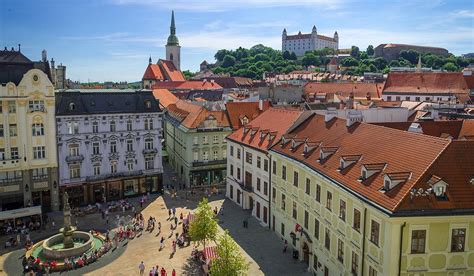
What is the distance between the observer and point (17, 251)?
133ft

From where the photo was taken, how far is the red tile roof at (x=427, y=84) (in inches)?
4299

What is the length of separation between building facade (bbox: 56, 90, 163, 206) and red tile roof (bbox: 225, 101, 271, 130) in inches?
432

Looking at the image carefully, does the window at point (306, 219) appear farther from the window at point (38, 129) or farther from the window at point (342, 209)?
the window at point (38, 129)

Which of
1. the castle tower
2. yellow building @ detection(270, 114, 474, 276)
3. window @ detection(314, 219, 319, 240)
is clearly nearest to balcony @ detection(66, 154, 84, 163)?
yellow building @ detection(270, 114, 474, 276)

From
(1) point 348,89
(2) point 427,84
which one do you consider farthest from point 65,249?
(2) point 427,84

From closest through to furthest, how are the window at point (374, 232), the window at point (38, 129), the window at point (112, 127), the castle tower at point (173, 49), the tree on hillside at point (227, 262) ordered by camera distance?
the window at point (374, 232)
the tree on hillside at point (227, 262)
the window at point (38, 129)
the window at point (112, 127)
the castle tower at point (173, 49)

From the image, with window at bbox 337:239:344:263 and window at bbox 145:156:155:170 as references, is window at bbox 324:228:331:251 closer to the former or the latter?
window at bbox 337:239:344:263

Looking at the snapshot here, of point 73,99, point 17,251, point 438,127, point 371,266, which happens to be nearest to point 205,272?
point 371,266

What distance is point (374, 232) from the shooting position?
25.6m

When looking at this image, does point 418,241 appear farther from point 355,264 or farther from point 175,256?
point 175,256

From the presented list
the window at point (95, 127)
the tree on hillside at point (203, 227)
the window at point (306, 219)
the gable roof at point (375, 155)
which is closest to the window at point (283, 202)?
the gable roof at point (375, 155)

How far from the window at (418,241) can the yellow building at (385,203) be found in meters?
0.05

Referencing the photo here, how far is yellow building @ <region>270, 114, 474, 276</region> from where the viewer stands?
23797 mm

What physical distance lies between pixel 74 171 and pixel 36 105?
8.62 metres
